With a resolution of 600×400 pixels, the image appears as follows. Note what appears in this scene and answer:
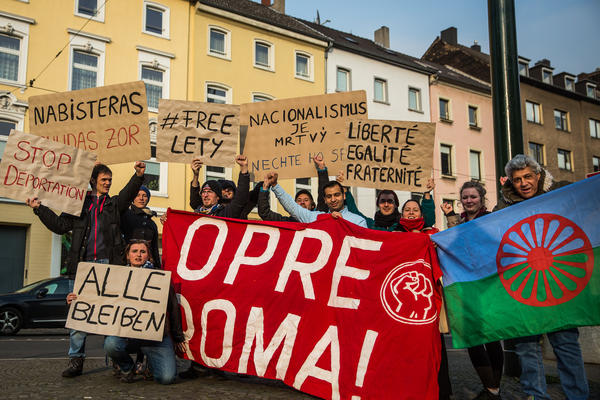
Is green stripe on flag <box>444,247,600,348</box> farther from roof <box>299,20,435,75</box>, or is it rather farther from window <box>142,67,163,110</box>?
roof <box>299,20,435,75</box>

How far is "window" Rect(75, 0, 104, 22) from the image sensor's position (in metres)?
20.7

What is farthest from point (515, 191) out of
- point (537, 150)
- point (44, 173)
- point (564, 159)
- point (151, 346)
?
point (564, 159)

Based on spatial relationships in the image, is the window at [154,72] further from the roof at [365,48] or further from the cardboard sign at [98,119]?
the cardboard sign at [98,119]

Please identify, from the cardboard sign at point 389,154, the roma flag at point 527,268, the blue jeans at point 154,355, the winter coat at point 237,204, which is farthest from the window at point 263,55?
the roma flag at point 527,268

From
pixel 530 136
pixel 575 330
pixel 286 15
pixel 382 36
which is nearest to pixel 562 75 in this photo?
pixel 530 136

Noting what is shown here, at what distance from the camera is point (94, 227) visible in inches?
212

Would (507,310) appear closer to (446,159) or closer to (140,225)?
(140,225)

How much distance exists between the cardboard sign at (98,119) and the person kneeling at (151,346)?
1592 mm

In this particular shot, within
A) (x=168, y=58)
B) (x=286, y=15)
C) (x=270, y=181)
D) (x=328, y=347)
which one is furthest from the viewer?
(x=286, y=15)

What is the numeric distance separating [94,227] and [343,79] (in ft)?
77.7

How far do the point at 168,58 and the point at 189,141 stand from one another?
16961 mm

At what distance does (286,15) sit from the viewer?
2883 centimetres

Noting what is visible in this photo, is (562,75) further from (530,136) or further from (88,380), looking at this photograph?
(88,380)

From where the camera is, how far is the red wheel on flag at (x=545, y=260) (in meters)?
4.04
